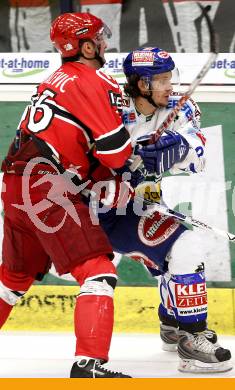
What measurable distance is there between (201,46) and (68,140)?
5.70ft

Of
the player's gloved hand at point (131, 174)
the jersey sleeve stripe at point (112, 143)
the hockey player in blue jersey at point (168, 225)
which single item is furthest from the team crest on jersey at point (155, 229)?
the jersey sleeve stripe at point (112, 143)

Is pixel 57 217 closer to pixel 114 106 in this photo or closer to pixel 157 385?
pixel 114 106

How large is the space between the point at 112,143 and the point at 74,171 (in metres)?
0.24

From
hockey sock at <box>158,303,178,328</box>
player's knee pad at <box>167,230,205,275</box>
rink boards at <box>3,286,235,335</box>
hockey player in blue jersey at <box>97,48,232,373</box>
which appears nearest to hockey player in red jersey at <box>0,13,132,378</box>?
hockey player in blue jersey at <box>97,48,232,373</box>

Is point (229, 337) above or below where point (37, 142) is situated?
below

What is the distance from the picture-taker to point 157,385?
2.98 metres

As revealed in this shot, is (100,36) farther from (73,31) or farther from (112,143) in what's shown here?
(112,143)

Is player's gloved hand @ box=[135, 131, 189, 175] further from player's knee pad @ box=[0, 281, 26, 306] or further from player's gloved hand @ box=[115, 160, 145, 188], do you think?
player's knee pad @ box=[0, 281, 26, 306]

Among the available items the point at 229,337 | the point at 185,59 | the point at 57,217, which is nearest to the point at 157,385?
the point at 57,217

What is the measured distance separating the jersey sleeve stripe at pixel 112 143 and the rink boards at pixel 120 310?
57.2 inches

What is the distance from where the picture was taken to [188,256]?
3.85 m

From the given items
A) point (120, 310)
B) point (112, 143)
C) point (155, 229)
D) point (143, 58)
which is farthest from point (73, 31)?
point (120, 310)

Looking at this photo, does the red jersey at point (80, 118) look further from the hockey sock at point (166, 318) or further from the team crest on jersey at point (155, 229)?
the hockey sock at point (166, 318)

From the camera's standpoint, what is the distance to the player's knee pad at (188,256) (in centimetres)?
385
